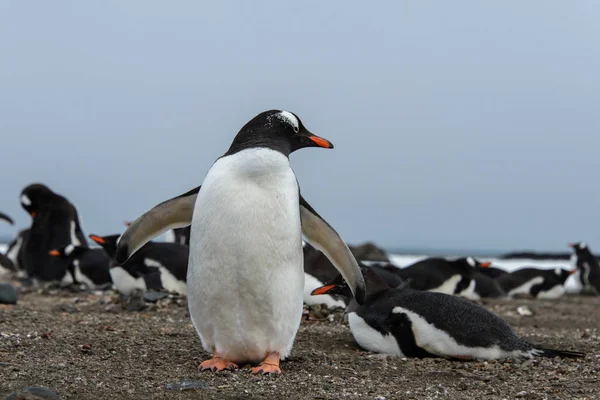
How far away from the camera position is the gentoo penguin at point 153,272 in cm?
812

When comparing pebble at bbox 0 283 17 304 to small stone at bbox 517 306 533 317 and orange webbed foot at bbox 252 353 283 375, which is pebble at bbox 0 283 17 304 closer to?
orange webbed foot at bbox 252 353 283 375

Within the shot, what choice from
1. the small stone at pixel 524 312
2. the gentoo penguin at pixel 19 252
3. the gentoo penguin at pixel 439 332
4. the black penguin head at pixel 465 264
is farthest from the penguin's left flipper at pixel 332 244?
the gentoo penguin at pixel 19 252

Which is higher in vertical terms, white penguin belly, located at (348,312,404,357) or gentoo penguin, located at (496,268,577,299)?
white penguin belly, located at (348,312,404,357)

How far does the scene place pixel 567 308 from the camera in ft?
34.5

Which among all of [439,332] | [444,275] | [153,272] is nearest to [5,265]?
[153,272]

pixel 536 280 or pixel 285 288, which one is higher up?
pixel 285 288

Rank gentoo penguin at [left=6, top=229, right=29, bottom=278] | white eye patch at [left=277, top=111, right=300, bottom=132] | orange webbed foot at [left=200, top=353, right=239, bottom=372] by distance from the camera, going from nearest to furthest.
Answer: orange webbed foot at [left=200, top=353, right=239, bottom=372] → white eye patch at [left=277, top=111, right=300, bottom=132] → gentoo penguin at [left=6, top=229, right=29, bottom=278]

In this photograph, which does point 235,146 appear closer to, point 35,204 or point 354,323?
point 354,323

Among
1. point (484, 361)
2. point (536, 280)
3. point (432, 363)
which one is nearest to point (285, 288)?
point (432, 363)

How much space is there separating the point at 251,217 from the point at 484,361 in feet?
6.58

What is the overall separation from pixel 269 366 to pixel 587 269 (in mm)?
14009

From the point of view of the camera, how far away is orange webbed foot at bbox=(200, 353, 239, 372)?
407cm

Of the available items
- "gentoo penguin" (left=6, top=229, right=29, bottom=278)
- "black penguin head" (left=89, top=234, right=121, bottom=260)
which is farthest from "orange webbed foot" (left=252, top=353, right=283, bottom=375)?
"gentoo penguin" (left=6, top=229, right=29, bottom=278)

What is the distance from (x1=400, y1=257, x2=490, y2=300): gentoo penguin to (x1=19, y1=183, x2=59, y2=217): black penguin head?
224 inches
